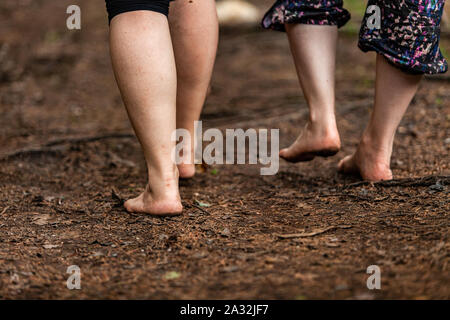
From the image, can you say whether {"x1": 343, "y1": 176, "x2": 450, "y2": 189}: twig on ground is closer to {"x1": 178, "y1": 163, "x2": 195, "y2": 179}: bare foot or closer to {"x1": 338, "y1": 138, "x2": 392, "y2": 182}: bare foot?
{"x1": 338, "y1": 138, "x2": 392, "y2": 182}: bare foot

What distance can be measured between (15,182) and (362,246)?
160cm

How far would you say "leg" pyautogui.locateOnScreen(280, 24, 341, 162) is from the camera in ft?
6.93

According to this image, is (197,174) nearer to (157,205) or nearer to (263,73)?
(157,205)

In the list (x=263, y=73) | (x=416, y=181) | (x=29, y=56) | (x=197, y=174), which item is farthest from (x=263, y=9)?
(x=416, y=181)

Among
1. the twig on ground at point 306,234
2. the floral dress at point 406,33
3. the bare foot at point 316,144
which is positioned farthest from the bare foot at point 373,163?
the twig on ground at point 306,234

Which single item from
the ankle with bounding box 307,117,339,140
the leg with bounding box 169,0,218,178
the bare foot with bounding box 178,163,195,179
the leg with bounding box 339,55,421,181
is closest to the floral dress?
the leg with bounding box 339,55,421,181

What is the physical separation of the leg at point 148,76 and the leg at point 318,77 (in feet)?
1.99

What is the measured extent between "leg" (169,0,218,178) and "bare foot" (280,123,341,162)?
1.44ft

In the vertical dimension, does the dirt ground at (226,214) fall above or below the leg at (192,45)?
below

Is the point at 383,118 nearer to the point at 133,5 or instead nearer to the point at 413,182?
the point at 413,182

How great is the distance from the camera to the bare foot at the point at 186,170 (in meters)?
2.36

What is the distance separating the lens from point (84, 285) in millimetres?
1433

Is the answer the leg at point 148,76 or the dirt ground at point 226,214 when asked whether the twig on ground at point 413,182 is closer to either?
the dirt ground at point 226,214
